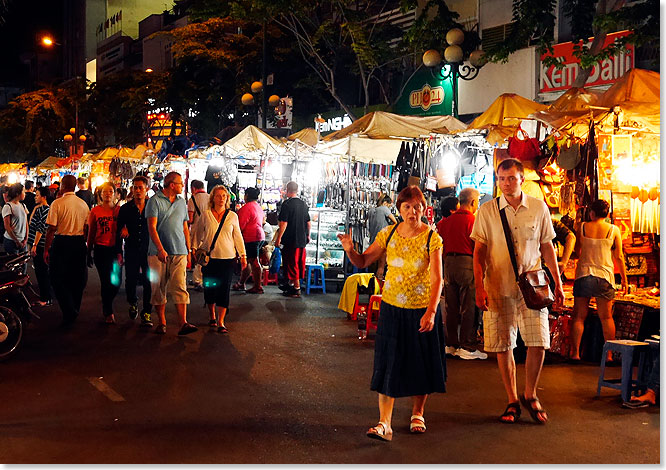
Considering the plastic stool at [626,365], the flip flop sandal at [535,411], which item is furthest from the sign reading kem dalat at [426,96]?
the flip flop sandal at [535,411]

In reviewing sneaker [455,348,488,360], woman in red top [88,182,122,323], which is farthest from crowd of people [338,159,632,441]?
woman in red top [88,182,122,323]

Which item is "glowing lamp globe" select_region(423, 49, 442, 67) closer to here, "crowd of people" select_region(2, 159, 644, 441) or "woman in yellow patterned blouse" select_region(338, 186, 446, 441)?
"crowd of people" select_region(2, 159, 644, 441)

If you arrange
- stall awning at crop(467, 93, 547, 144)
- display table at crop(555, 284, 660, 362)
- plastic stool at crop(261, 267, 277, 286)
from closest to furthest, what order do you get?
1. display table at crop(555, 284, 660, 362)
2. stall awning at crop(467, 93, 547, 144)
3. plastic stool at crop(261, 267, 277, 286)

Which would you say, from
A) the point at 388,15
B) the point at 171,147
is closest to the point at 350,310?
the point at 171,147

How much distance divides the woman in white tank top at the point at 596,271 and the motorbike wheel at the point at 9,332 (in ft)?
20.7

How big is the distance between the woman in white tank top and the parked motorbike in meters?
6.34

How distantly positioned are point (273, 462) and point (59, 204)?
661 centimetres

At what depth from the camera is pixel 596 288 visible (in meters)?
8.36

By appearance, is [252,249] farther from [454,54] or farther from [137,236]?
[454,54]

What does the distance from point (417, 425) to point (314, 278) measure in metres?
9.26

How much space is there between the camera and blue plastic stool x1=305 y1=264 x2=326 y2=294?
48.0 ft

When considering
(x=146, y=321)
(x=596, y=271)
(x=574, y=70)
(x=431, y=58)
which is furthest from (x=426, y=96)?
(x=596, y=271)

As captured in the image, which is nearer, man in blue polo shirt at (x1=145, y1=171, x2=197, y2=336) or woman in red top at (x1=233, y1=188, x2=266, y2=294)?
man in blue polo shirt at (x1=145, y1=171, x2=197, y2=336)

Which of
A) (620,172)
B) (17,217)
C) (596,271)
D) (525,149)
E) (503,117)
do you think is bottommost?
(596,271)
